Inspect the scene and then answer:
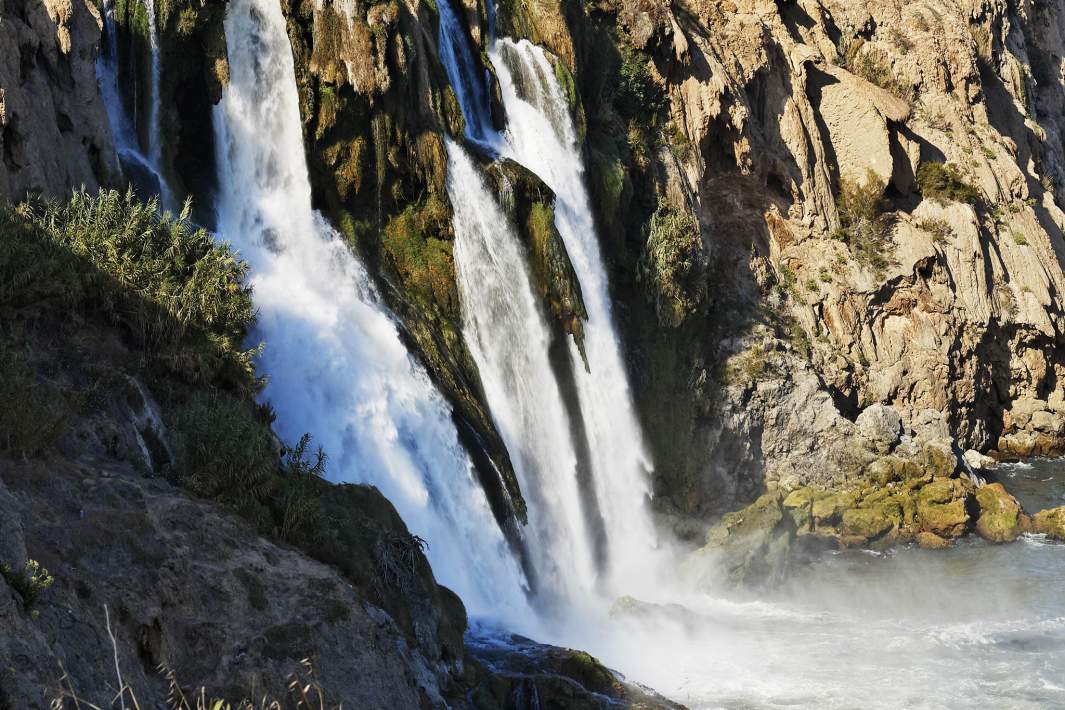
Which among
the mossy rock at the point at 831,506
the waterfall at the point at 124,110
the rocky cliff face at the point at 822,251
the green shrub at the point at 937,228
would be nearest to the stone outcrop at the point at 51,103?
the waterfall at the point at 124,110

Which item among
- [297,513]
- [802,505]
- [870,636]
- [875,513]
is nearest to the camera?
[297,513]

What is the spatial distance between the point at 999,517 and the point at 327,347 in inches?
666

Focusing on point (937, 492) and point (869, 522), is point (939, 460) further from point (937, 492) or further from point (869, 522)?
point (869, 522)

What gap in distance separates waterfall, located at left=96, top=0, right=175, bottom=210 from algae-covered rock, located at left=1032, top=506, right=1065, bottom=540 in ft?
66.8

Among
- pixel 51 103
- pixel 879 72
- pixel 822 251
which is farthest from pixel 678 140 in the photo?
pixel 51 103

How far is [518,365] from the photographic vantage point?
20.4 m

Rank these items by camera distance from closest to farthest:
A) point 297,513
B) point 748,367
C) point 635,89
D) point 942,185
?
point 297,513 < point 748,367 < point 635,89 < point 942,185

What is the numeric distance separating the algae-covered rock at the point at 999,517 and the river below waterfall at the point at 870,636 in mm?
352

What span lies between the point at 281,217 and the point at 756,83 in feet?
61.8

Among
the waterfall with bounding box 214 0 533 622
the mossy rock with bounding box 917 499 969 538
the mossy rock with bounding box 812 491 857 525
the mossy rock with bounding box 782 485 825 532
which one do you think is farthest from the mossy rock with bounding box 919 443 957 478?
the waterfall with bounding box 214 0 533 622

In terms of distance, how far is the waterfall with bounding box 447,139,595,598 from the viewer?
64.3 feet

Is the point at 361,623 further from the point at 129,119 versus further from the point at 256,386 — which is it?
the point at 129,119

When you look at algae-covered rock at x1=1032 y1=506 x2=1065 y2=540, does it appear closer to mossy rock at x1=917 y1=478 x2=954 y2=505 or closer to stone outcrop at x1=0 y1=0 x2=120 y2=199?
mossy rock at x1=917 y1=478 x2=954 y2=505

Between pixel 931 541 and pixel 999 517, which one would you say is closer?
pixel 931 541
